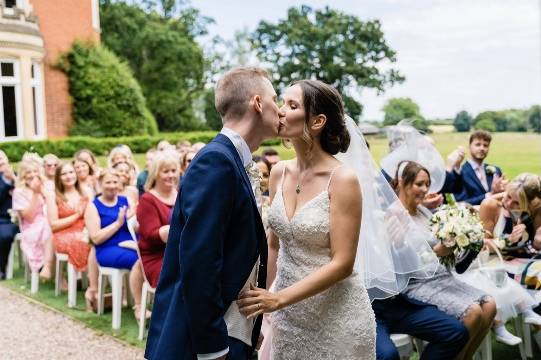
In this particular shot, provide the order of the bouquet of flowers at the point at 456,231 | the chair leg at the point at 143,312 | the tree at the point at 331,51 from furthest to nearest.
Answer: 1. the tree at the point at 331,51
2. the chair leg at the point at 143,312
3. the bouquet of flowers at the point at 456,231

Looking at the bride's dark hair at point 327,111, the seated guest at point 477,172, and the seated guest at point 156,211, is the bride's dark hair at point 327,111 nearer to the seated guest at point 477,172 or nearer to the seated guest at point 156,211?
the seated guest at point 156,211

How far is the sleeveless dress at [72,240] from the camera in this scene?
6293 millimetres

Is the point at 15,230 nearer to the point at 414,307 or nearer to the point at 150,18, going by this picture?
the point at 414,307

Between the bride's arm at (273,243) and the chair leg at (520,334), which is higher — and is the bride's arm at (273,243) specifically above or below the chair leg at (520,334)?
above

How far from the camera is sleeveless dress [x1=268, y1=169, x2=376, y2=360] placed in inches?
98.0

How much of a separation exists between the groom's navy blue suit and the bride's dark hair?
55 cm

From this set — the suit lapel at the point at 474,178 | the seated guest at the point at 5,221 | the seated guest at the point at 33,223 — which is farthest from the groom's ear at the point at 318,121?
the seated guest at the point at 5,221

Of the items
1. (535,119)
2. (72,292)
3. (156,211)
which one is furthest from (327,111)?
(535,119)

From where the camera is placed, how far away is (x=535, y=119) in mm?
9227

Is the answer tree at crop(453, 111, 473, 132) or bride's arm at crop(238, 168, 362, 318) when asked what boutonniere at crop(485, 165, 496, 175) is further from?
bride's arm at crop(238, 168, 362, 318)

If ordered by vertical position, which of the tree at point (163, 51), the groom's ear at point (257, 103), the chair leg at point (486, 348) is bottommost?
the chair leg at point (486, 348)

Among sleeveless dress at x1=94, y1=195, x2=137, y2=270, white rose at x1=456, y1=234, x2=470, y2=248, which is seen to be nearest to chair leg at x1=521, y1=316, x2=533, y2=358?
white rose at x1=456, y1=234, x2=470, y2=248

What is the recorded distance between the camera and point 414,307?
142 inches

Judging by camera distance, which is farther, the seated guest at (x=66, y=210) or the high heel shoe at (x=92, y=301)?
the seated guest at (x=66, y=210)
